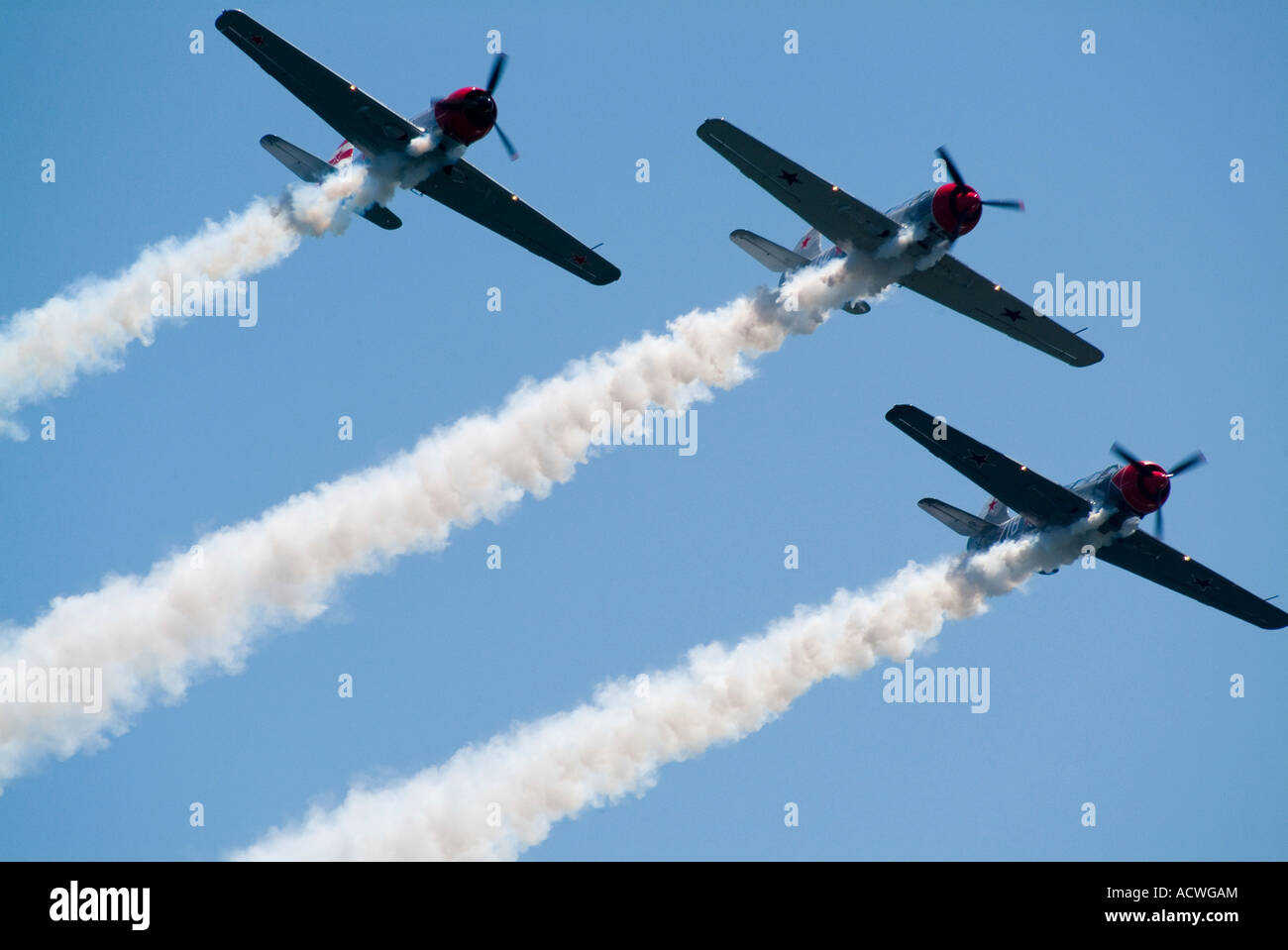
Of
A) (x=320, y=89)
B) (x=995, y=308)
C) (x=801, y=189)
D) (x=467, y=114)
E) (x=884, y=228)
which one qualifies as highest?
(x=320, y=89)

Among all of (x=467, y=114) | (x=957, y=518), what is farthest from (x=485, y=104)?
(x=957, y=518)

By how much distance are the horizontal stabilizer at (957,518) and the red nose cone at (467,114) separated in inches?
664

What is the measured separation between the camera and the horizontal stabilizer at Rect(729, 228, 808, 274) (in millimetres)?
51750

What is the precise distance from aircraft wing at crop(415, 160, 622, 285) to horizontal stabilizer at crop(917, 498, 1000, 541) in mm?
11789

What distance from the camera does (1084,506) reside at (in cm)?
4781

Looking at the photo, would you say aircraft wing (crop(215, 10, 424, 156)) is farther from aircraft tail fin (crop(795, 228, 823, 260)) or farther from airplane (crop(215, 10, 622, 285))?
aircraft tail fin (crop(795, 228, 823, 260))

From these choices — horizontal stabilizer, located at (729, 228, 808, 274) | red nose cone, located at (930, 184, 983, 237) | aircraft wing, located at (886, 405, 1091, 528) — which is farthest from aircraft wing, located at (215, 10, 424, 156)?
aircraft wing, located at (886, 405, 1091, 528)

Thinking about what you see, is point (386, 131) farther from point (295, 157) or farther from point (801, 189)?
point (801, 189)

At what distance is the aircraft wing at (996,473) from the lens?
157ft

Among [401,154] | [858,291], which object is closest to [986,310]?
[858,291]

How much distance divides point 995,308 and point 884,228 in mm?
6457

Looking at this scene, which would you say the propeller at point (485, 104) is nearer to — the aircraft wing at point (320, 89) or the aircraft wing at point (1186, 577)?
the aircraft wing at point (320, 89)

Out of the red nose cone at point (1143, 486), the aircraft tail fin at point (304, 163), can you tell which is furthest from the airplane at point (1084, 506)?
the aircraft tail fin at point (304, 163)

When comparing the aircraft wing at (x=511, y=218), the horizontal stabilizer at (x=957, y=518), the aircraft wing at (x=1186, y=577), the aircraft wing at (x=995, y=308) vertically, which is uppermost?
the aircraft wing at (x=511, y=218)
